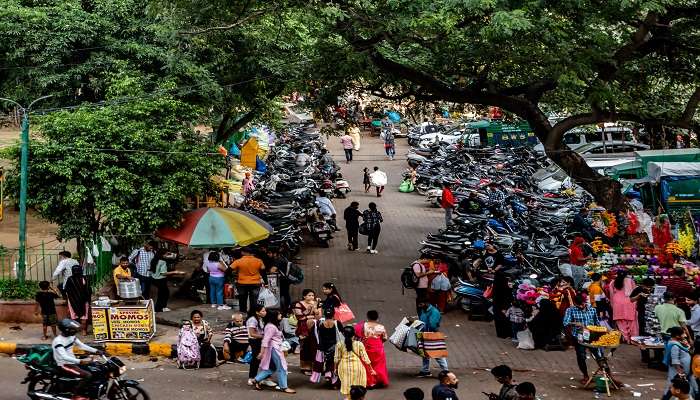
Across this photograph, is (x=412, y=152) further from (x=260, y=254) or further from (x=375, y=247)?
(x=260, y=254)

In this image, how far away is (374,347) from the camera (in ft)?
47.6

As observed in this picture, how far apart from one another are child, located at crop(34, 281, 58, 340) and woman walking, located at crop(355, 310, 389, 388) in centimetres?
542

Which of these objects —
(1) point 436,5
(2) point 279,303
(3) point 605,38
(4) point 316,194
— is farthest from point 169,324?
(4) point 316,194

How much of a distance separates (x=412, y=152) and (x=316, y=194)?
1166 centimetres

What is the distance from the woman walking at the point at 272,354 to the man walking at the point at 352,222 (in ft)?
33.2

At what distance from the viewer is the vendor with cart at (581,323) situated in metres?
14.9

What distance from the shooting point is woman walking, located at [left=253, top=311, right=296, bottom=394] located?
46.9ft

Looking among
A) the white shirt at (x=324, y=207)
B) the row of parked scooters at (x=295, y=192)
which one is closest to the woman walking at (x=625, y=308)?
the row of parked scooters at (x=295, y=192)

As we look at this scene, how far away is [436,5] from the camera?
18250mm

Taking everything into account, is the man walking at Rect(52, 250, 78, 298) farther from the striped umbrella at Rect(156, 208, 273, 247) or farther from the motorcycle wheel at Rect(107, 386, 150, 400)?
the motorcycle wheel at Rect(107, 386, 150, 400)

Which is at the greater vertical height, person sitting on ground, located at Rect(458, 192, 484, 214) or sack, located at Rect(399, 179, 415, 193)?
sack, located at Rect(399, 179, 415, 193)

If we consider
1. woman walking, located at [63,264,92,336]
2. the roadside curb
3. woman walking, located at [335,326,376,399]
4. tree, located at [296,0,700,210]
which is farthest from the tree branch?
woman walking, located at [335,326,376,399]

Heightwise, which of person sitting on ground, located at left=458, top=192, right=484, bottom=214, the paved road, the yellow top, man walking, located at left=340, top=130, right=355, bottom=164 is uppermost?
man walking, located at left=340, top=130, right=355, bottom=164

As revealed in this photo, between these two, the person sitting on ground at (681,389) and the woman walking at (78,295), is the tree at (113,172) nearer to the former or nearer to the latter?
the woman walking at (78,295)
